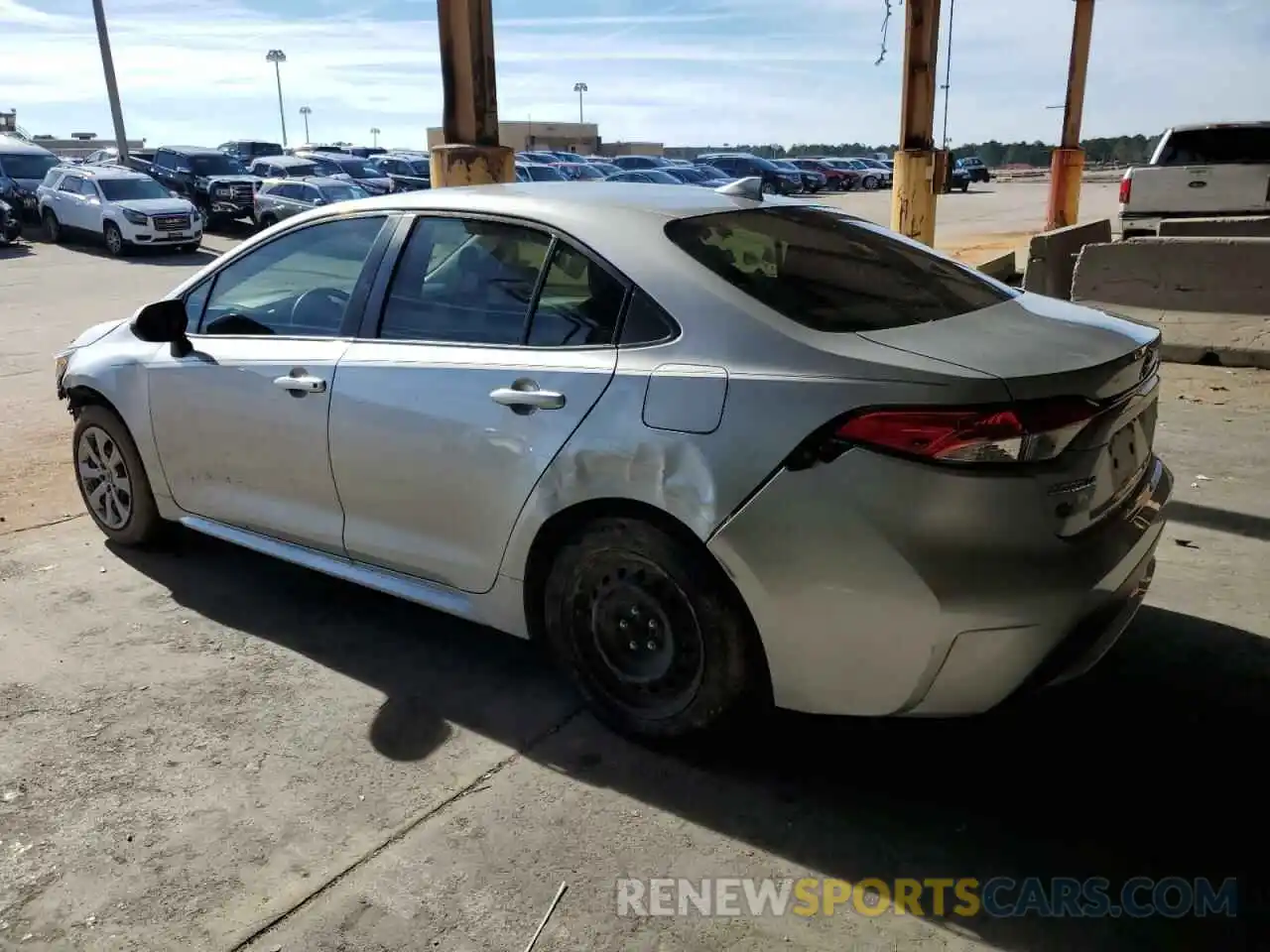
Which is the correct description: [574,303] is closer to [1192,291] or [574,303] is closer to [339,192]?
[1192,291]

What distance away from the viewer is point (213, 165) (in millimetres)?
28781

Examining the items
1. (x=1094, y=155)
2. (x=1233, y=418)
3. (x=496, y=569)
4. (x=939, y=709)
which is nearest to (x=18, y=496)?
(x=496, y=569)

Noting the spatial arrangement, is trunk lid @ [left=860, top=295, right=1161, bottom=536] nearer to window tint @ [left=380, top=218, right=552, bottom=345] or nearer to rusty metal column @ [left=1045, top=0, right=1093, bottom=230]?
window tint @ [left=380, top=218, right=552, bottom=345]

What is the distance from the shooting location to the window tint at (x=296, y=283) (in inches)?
153

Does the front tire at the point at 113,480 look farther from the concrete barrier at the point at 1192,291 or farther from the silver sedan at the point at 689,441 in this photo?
the concrete barrier at the point at 1192,291

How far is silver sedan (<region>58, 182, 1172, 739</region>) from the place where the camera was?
2.60m

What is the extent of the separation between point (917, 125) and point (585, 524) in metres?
10.3

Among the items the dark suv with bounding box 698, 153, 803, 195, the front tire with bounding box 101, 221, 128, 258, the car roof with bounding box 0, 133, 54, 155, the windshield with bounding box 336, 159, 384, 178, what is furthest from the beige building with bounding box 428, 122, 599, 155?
the front tire with bounding box 101, 221, 128, 258

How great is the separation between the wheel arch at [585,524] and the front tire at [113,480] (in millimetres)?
2306

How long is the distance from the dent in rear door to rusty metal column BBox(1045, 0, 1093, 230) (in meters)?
19.1

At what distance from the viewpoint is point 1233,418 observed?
23.0ft

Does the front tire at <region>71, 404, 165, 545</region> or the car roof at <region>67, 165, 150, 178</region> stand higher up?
the car roof at <region>67, 165, 150, 178</region>

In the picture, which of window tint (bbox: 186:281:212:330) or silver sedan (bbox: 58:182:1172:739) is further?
window tint (bbox: 186:281:212:330)

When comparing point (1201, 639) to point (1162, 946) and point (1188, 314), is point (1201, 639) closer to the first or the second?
point (1162, 946)
